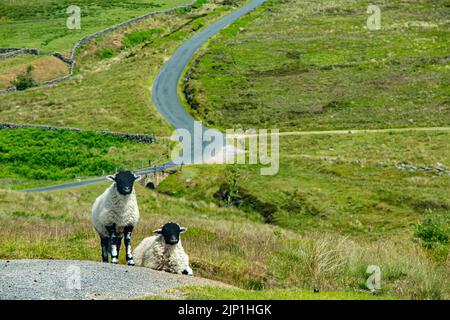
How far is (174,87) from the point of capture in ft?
315

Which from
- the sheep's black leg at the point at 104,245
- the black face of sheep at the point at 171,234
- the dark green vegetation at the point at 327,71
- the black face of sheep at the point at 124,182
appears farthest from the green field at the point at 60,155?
the black face of sheep at the point at 171,234

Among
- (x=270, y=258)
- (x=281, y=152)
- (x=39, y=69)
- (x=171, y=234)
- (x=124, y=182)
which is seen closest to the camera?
(x=171, y=234)

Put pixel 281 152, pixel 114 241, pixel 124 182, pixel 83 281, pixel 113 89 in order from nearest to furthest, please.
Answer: pixel 83 281 < pixel 124 182 < pixel 114 241 < pixel 281 152 < pixel 113 89

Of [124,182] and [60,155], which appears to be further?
[60,155]

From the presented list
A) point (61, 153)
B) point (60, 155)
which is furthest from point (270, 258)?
point (61, 153)

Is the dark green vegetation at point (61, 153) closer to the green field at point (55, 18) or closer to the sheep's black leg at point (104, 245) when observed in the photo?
the sheep's black leg at point (104, 245)

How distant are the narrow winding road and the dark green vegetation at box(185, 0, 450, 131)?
2.29 m

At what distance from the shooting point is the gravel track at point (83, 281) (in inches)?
580

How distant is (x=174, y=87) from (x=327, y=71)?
2231 cm

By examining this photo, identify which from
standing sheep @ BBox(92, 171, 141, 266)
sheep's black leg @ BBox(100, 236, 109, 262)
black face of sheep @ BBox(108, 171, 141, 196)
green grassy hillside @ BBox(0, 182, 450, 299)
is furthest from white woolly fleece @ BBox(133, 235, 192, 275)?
black face of sheep @ BBox(108, 171, 141, 196)

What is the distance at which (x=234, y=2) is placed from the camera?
498 ft

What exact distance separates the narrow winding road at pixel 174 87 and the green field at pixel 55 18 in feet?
53.1

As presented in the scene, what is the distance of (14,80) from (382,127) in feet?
175

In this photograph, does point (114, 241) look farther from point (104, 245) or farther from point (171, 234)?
point (171, 234)
